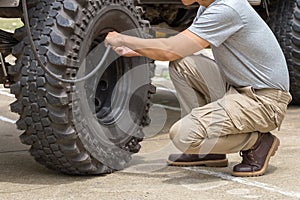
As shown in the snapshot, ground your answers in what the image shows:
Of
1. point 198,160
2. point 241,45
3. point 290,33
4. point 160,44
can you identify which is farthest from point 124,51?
point 290,33

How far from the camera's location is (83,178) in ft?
15.2

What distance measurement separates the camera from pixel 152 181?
460 cm

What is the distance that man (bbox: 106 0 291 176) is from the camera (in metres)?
4.54

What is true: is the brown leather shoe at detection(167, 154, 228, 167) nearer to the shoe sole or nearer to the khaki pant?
the shoe sole

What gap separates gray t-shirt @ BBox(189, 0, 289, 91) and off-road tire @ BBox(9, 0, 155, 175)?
23.6 inches

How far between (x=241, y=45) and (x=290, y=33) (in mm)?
2797

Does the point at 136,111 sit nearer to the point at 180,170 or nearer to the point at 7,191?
the point at 180,170

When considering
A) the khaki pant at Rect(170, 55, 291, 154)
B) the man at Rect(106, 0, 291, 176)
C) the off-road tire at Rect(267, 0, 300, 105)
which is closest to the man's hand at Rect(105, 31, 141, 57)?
the man at Rect(106, 0, 291, 176)

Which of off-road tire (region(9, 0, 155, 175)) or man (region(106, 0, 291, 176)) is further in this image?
man (region(106, 0, 291, 176))

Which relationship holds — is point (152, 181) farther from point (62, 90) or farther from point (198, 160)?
point (62, 90)

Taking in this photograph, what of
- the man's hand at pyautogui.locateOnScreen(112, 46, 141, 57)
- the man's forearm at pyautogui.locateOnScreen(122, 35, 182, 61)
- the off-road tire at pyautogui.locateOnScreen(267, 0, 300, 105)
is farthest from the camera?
the off-road tire at pyautogui.locateOnScreen(267, 0, 300, 105)

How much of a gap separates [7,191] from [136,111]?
1055 millimetres

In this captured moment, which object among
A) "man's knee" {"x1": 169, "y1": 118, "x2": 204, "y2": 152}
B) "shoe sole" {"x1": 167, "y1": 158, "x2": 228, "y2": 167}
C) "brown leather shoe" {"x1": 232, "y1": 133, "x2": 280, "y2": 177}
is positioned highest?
"man's knee" {"x1": 169, "y1": 118, "x2": 204, "y2": 152}

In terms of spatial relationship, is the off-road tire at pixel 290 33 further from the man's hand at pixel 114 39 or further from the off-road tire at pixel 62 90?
the man's hand at pixel 114 39
